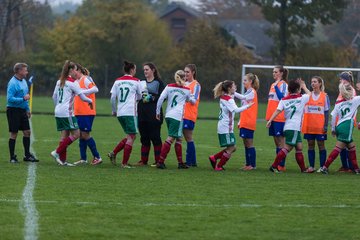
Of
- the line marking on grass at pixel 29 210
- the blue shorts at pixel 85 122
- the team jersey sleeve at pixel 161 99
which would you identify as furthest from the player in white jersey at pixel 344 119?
the line marking on grass at pixel 29 210

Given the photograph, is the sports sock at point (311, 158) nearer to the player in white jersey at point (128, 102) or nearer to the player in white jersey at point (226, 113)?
the player in white jersey at point (226, 113)

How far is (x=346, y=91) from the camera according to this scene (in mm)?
15453

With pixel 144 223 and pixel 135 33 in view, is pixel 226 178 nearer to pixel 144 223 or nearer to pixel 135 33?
pixel 144 223

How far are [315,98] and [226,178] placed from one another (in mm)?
2681

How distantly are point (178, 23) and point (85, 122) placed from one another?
2984 inches

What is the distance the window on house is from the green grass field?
7424 centimetres

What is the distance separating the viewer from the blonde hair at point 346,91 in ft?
50.7

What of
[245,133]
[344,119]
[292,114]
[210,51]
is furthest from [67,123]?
[210,51]

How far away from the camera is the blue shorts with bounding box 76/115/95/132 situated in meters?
16.2

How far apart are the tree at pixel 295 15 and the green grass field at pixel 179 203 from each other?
4115 cm

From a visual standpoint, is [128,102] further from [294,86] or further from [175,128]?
[294,86]

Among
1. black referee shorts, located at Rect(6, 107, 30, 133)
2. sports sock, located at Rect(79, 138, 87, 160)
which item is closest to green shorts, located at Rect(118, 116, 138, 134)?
sports sock, located at Rect(79, 138, 87, 160)

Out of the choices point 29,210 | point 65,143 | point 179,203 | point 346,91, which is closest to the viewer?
point 29,210

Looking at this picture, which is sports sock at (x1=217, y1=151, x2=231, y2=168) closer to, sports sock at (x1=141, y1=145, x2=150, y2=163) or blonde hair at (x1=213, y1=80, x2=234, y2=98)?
blonde hair at (x1=213, y1=80, x2=234, y2=98)
